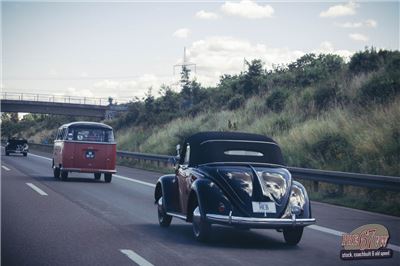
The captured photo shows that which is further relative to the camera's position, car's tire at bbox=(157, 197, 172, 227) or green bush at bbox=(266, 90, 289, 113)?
green bush at bbox=(266, 90, 289, 113)

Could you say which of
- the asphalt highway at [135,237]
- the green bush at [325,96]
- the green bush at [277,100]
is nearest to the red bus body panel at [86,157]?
the asphalt highway at [135,237]

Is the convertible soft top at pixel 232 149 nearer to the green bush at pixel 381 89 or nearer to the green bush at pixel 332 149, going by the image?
the green bush at pixel 332 149

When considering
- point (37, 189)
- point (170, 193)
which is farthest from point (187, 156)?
point (37, 189)

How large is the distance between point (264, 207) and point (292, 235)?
0.98m

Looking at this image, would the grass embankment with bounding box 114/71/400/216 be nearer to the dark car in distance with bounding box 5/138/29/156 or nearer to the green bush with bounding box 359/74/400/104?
the green bush with bounding box 359/74/400/104

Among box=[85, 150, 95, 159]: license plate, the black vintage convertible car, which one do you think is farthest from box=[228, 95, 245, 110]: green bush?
the black vintage convertible car

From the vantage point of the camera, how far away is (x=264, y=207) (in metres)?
8.59

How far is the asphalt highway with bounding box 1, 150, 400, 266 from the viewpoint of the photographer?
25.5 ft

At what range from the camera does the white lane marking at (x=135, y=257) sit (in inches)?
290

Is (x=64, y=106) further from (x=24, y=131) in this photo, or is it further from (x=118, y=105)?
(x=24, y=131)

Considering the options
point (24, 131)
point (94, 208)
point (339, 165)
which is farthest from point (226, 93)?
point (24, 131)

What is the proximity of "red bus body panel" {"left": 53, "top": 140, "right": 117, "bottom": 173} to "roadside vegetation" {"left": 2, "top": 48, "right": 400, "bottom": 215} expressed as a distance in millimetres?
6381

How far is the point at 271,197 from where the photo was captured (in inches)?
341

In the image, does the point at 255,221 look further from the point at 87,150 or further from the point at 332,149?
the point at 87,150
